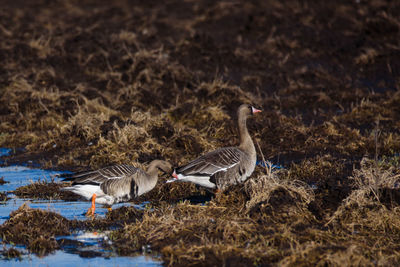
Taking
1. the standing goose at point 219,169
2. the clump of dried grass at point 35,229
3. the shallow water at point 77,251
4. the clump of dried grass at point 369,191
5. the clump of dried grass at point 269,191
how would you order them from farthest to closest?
the standing goose at point 219,169 < the clump of dried grass at point 269,191 < the clump of dried grass at point 369,191 < the clump of dried grass at point 35,229 < the shallow water at point 77,251

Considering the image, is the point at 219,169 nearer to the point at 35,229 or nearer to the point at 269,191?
the point at 269,191

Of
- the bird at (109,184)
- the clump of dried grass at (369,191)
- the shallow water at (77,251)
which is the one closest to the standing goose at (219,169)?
the bird at (109,184)

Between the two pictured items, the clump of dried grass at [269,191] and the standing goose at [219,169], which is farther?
the standing goose at [219,169]

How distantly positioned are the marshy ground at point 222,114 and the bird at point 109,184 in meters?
0.51

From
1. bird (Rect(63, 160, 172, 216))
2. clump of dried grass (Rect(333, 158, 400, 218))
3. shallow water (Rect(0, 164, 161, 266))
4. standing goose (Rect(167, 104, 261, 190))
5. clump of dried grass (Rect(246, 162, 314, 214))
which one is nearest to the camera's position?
shallow water (Rect(0, 164, 161, 266))

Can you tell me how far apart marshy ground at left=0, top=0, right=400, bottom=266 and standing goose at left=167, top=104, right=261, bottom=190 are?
0.52m

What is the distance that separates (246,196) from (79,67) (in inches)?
566

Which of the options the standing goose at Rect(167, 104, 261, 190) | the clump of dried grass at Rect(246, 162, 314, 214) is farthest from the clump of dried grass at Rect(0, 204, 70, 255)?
the clump of dried grass at Rect(246, 162, 314, 214)

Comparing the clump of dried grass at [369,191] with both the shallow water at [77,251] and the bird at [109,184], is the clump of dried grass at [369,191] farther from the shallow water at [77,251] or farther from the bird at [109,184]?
the bird at [109,184]

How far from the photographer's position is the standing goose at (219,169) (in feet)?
36.7

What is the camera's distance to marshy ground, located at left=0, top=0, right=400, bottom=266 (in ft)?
28.2

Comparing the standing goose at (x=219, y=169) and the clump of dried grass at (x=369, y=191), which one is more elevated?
the clump of dried grass at (x=369, y=191)

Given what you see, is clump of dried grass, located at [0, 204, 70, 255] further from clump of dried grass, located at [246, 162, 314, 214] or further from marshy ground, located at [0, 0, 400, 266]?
clump of dried grass, located at [246, 162, 314, 214]

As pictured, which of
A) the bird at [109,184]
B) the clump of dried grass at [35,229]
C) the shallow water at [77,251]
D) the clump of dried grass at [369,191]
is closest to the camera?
the shallow water at [77,251]
